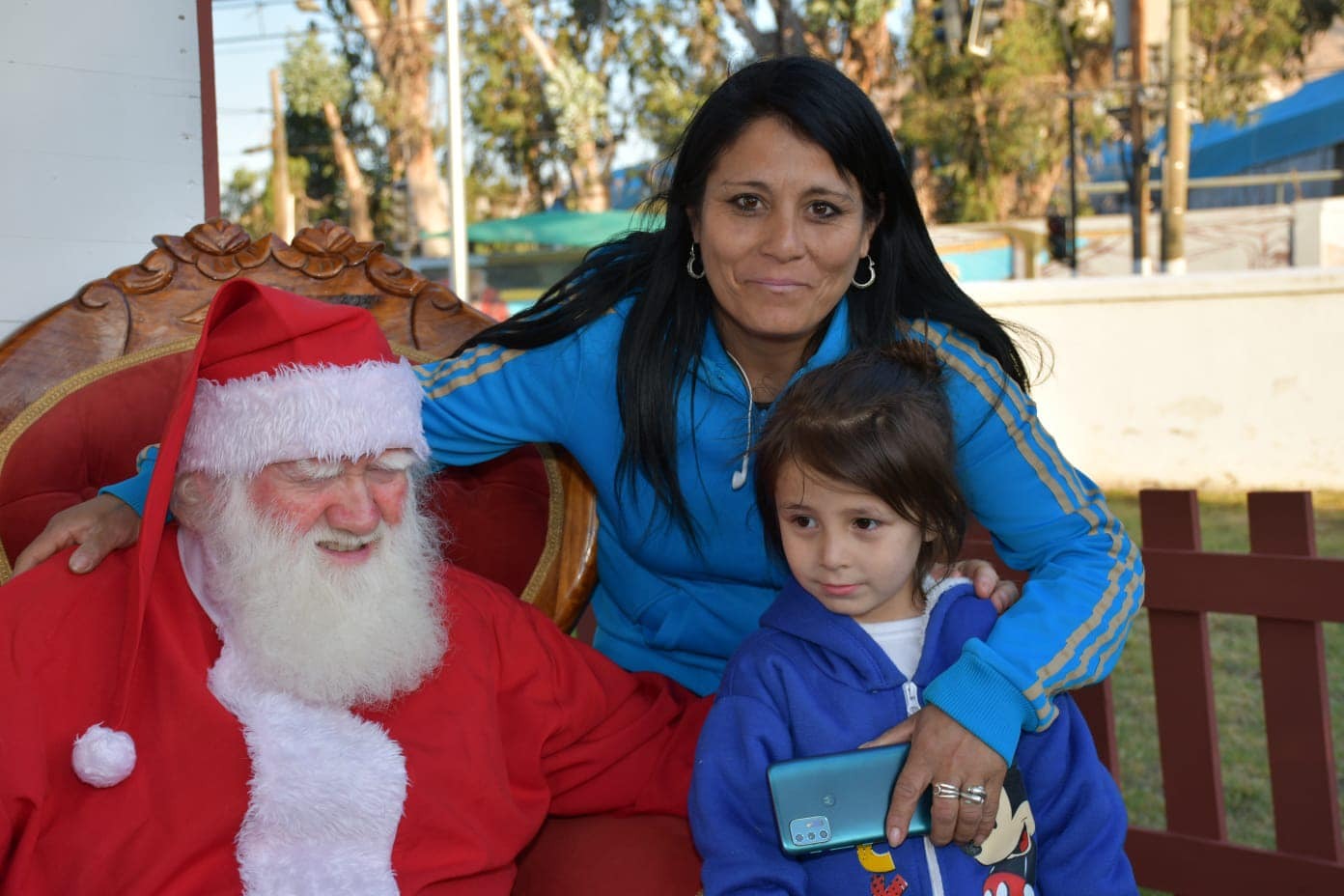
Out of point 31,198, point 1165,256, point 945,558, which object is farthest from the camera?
point 1165,256

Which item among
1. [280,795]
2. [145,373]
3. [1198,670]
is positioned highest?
[145,373]

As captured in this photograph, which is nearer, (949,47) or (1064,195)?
(949,47)

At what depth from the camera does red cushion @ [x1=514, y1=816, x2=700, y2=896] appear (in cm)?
226

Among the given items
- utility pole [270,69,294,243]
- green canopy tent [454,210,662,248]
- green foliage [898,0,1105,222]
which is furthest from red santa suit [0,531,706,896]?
utility pole [270,69,294,243]

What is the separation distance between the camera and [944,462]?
7.23 feet

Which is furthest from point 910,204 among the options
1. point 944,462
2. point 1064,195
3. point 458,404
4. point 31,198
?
point 1064,195

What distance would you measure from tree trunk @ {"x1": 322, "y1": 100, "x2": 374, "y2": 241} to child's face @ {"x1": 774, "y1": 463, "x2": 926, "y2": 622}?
19.9m

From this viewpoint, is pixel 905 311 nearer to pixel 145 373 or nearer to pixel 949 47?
pixel 145 373

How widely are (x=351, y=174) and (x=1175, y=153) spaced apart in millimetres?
13070

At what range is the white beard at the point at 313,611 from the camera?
2066 millimetres

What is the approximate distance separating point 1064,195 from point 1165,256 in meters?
6.07

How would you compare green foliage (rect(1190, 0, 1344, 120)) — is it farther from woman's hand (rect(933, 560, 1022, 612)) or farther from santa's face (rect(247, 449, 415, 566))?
santa's face (rect(247, 449, 415, 566))

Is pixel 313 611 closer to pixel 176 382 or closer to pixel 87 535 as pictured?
pixel 87 535

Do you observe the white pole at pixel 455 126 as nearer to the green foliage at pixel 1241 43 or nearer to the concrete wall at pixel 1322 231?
the green foliage at pixel 1241 43
